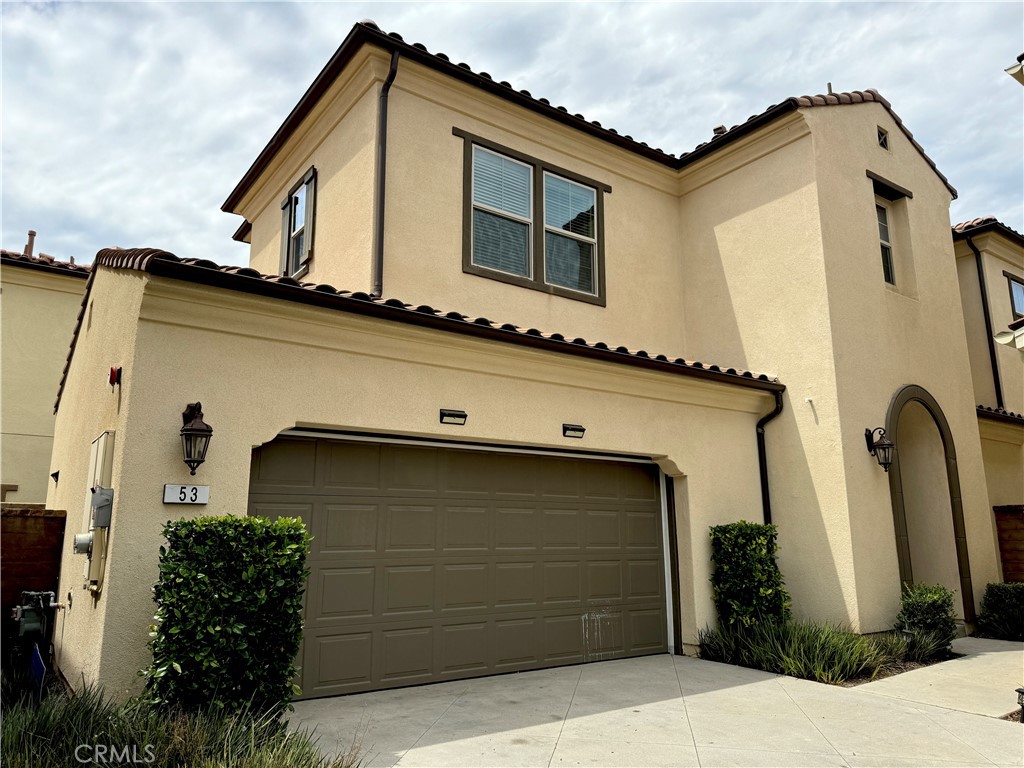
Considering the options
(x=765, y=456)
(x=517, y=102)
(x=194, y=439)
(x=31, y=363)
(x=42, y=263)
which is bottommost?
(x=194, y=439)

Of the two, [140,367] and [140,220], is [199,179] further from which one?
[140,367]

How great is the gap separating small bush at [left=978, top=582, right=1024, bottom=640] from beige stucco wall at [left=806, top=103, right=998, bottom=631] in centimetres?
24

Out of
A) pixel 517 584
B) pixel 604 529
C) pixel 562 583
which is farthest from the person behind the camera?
pixel 604 529

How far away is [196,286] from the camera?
589cm

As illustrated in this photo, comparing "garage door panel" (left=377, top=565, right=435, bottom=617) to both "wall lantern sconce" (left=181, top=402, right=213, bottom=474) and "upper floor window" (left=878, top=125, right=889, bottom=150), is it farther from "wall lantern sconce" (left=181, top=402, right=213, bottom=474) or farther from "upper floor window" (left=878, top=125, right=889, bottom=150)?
"upper floor window" (left=878, top=125, right=889, bottom=150)

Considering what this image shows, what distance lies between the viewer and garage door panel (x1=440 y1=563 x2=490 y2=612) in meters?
7.47

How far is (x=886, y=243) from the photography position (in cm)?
1170

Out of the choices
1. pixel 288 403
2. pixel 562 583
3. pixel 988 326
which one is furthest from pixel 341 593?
pixel 988 326

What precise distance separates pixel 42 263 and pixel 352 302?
10.9 m

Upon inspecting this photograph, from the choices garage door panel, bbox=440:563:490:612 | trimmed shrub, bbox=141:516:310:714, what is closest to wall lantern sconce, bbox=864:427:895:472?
garage door panel, bbox=440:563:490:612

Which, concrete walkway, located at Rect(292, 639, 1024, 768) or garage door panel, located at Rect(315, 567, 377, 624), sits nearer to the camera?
concrete walkway, located at Rect(292, 639, 1024, 768)

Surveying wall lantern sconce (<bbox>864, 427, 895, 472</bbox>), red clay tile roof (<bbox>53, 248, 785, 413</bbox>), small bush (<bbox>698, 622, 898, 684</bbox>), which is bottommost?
small bush (<bbox>698, 622, 898, 684</bbox>)

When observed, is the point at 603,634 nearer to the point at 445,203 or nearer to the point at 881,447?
the point at 881,447

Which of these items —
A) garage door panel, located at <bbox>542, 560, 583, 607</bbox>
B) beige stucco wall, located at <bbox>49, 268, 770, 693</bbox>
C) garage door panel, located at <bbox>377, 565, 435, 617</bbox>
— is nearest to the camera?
beige stucco wall, located at <bbox>49, 268, 770, 693</bbox>
